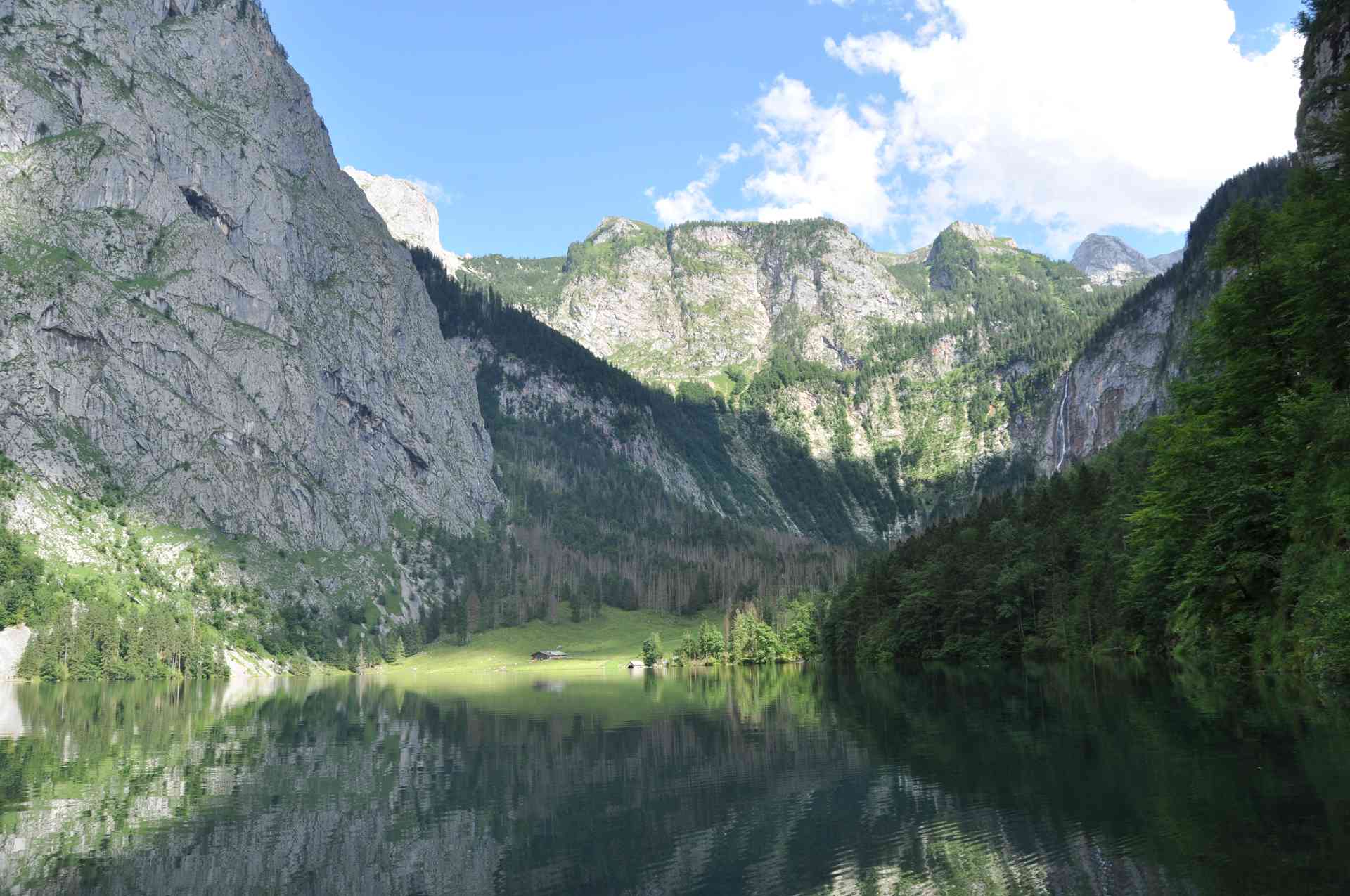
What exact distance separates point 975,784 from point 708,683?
9652cm

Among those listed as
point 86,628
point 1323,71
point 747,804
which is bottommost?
point 747,804

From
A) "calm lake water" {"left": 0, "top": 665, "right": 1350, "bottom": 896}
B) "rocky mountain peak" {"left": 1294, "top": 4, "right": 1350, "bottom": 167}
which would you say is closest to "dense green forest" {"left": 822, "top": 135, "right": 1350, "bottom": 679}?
"calm lake water" {"left": 0, "top": 665, "right": 1350, "bottom": 896}

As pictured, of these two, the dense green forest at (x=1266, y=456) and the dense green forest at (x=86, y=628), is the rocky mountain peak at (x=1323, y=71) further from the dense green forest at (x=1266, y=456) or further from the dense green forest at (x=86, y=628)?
the dense green forest at (x=86, y=628)

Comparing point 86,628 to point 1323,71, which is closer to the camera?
point 1323,71

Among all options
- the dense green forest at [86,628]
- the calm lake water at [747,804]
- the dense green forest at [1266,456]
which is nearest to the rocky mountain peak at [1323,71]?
the dense green forest at [1266,456]

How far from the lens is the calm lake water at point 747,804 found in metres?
22.6

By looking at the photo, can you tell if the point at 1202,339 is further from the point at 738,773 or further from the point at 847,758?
the point at 738,773

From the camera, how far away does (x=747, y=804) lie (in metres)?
33.2

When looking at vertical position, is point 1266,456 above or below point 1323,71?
below

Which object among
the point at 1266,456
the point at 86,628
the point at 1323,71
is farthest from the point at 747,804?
the point at 86,628

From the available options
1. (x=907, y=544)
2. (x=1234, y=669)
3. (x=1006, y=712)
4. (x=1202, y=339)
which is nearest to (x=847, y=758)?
(x=1006, y=712)

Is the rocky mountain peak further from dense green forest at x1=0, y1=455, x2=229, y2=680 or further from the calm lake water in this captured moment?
dense green forest at x1=0, y1=455, x2=229, y2=680

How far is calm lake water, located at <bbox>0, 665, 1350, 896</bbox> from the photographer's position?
22.6 m

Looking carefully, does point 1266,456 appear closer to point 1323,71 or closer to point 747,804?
point 747,804
